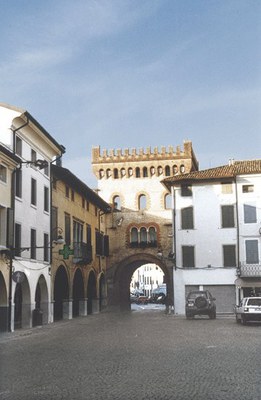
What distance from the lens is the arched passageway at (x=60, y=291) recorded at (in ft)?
121

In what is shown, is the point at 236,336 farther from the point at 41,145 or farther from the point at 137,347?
the point at 41,145

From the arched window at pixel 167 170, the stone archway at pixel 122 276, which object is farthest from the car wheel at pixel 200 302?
the arched window at pixel 167 170

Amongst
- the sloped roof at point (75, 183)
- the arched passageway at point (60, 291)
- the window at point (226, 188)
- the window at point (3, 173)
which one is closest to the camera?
the window at point (3, 173)

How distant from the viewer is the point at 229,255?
41.9m

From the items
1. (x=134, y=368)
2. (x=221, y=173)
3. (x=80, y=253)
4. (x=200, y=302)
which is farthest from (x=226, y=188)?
(x=134, y=368)

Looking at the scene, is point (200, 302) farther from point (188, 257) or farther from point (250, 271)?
point (188, 257)

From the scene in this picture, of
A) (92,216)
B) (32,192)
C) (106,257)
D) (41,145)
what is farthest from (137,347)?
(106,257)

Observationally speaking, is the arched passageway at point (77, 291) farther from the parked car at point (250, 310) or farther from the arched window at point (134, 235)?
the parked car at point (250, 310)

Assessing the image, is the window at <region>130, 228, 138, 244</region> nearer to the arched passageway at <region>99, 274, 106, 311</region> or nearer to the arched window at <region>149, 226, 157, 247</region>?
the arched window at <region>149, 226, 157, 247</region>

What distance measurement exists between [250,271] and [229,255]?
197 cm

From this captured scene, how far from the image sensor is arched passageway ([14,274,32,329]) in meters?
29.2

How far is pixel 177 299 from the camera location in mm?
41844

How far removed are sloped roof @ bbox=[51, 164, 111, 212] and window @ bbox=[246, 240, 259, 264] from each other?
12309 mm

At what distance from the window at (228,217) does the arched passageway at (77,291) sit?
36.3 feet
